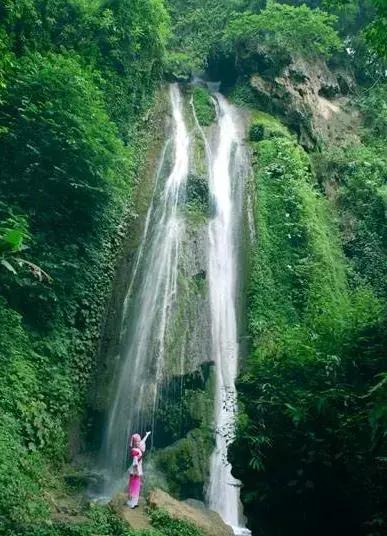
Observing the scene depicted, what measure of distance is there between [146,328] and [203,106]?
9940 millimetres

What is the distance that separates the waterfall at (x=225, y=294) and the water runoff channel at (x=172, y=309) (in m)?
0.02

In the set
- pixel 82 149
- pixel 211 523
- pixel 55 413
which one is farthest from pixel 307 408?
pixel 82 149

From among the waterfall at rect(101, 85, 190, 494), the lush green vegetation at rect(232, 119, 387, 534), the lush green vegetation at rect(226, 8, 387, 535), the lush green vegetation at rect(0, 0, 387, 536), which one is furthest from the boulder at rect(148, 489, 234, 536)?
the waterfall at rect(101, 85, 190, 494)

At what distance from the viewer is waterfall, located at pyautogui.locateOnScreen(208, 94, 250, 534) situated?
9125mm

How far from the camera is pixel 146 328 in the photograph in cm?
1080

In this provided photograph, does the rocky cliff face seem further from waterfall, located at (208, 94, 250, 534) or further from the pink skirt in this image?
the pink skirt

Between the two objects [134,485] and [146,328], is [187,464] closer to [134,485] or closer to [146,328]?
[134,485]

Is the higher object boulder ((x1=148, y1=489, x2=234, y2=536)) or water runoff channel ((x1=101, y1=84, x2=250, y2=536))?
water runoff channel ((x1=101, y1=84, x2=250, y2=536))

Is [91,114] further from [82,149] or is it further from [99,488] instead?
[99,488]

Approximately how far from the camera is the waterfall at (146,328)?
31.9 ft

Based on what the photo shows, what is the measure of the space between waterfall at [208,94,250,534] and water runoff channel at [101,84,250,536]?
0.06ft

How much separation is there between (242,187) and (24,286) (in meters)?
6.93

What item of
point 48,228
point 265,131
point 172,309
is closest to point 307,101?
point 265,131

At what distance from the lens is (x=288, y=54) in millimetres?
18766
